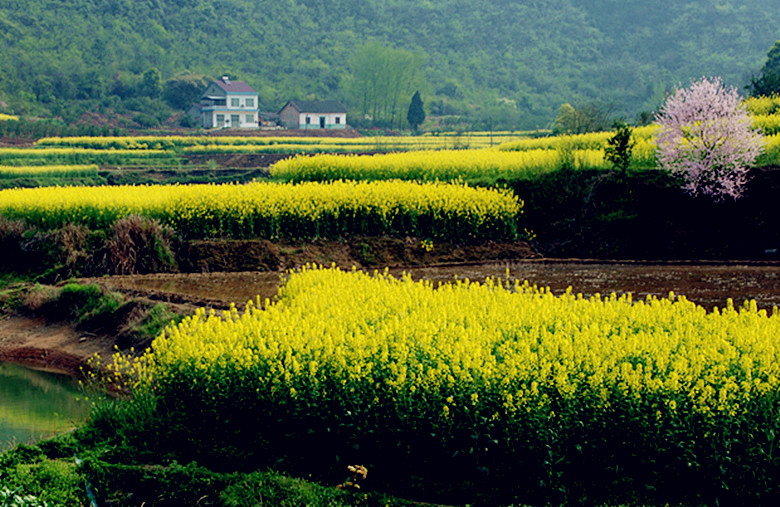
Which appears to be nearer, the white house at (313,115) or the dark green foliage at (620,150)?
the dark green foliage at (620,150)

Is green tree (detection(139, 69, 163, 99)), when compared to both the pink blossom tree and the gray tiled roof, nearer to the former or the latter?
the gray tiled roof

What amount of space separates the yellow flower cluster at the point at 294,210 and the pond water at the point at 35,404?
6.14m

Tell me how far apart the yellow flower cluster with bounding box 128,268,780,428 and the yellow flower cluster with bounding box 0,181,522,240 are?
10.0 metres

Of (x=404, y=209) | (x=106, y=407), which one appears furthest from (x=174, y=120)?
(x=106, y=407)

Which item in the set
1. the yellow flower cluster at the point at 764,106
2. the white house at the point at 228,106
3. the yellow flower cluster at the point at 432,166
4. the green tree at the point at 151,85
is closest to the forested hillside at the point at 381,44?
the green tree at the point at 151,85

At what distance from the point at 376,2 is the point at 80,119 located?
85.1m

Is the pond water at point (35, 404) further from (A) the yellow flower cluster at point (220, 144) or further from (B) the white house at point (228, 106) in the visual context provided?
(B) the white house at point (228, 106)

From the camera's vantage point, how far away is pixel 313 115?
82.6 m

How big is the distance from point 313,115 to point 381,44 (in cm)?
4446

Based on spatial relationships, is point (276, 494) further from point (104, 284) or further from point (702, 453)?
point (104, 284)

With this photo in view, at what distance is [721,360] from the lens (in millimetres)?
6922

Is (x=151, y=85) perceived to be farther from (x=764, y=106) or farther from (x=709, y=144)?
(x=709, y=144)

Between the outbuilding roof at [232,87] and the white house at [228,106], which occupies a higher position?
the outbuilding roof at [232,87]

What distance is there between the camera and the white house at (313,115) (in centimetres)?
8244
